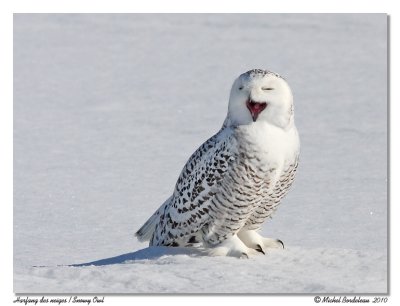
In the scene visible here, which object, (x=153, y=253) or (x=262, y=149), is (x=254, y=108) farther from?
(x=153, y=253)

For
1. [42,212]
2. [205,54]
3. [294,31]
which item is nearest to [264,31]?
[294,31]

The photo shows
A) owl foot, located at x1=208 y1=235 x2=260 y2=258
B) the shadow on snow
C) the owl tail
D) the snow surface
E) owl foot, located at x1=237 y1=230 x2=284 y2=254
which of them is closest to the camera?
the snow surface

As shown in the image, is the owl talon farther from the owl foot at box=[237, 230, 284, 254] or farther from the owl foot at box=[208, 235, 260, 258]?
the owl foot at box=[208, 235, 260, 258]

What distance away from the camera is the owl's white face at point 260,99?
4.69 metres

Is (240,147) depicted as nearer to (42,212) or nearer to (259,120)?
(259,120)

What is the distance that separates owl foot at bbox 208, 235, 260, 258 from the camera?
4.89m

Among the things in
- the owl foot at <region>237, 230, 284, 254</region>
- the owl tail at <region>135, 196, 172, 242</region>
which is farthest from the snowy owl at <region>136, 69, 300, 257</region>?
the owl tail at <region>135, 196, 172, 242</region>

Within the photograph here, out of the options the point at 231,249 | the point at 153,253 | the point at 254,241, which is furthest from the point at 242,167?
the point at 153,253

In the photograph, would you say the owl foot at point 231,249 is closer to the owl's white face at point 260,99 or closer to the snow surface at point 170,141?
the snow surface at point 170,141

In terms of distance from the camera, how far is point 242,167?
470cm

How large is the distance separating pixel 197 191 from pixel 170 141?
418cm

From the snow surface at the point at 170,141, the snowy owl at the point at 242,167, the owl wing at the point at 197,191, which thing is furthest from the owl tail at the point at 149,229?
the snowy owl at the point at 242,167

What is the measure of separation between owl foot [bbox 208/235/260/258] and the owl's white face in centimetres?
57

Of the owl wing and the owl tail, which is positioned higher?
the owl wing
